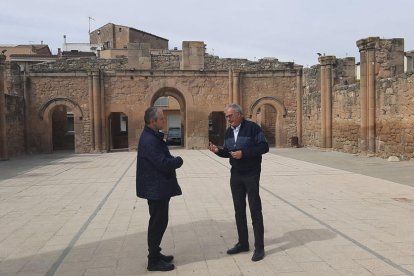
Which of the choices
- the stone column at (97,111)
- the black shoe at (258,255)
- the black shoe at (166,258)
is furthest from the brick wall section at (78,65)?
the black shoe at (258,255)

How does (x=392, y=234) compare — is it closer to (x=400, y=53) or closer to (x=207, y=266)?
(x=207, y=266)

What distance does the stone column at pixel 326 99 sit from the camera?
74.2 feet

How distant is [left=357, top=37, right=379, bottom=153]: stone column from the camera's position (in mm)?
18312

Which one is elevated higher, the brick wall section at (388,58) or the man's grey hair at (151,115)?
the brick wall section at (388,58)

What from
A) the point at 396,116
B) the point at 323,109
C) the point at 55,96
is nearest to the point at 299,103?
the point at 323,109

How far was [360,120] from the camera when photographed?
1916cm

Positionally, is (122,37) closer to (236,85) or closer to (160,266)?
(236,85)

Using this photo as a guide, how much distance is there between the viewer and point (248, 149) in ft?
16.5

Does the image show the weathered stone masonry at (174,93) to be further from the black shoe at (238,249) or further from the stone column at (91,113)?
the black shoe at (238,249)

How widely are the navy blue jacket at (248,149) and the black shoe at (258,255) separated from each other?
90 centimetres

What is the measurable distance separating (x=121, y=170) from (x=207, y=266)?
35.8 ft

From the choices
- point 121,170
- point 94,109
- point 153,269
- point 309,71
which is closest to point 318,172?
point 121,170

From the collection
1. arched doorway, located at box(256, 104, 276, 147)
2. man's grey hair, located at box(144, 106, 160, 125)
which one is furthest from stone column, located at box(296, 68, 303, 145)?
man's grey hair, located at box(144, 106, 160, 125)

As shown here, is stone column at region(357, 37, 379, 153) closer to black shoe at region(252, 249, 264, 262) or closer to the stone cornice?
the stone cornice
